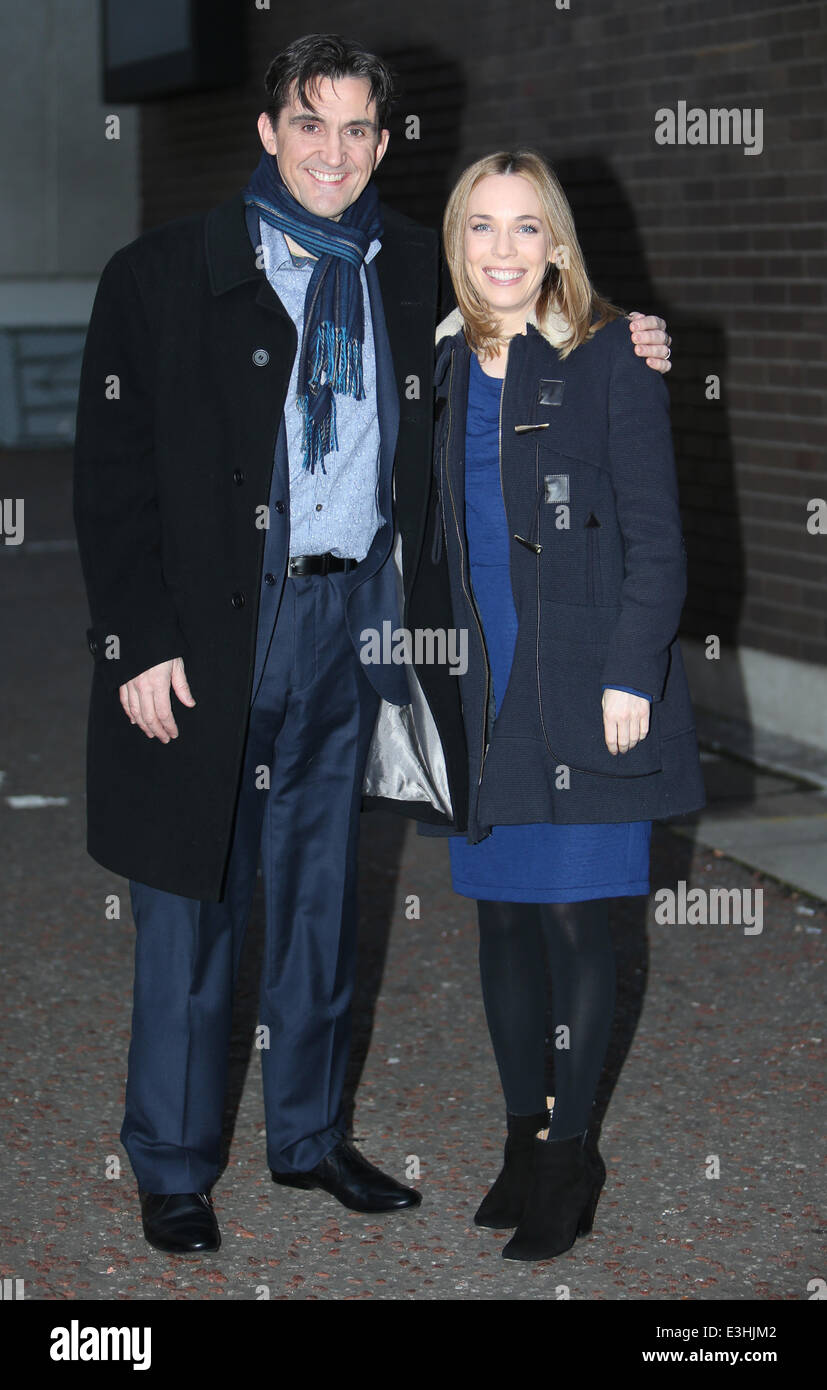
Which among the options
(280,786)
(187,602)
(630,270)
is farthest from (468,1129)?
(630,270)

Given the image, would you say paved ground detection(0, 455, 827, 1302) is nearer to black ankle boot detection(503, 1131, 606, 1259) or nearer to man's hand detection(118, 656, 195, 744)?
black ankle boot detection(503, 1131, 606, 1259)

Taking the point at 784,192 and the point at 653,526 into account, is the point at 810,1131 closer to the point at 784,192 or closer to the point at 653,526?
the point at 653,526

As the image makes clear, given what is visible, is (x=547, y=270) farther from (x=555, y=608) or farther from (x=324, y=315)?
(x=555, y=608)

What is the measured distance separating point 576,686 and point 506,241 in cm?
85

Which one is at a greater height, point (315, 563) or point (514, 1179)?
point (315, 563)

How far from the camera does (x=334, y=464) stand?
3.73 m

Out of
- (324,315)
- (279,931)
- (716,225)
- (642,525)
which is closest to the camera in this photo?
(642,525)

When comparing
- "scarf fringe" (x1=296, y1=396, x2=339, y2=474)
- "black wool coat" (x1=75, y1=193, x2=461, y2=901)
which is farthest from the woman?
"scarf fringe" (x1=296, y1=396, x2=339, y2=474)

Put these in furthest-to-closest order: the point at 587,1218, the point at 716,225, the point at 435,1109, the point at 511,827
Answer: the point at 716,225, the point at 435,1109, the point at 587,1218, the point at 511,827

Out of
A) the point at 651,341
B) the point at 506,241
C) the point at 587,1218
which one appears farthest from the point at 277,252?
the point at 587,1218

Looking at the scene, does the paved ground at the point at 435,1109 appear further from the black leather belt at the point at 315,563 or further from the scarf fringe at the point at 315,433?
the scarf fringe at the point at 315,433

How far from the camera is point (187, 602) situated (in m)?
3.73

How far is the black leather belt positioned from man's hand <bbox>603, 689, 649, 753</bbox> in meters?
0.59

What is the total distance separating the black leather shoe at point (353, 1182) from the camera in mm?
4031
